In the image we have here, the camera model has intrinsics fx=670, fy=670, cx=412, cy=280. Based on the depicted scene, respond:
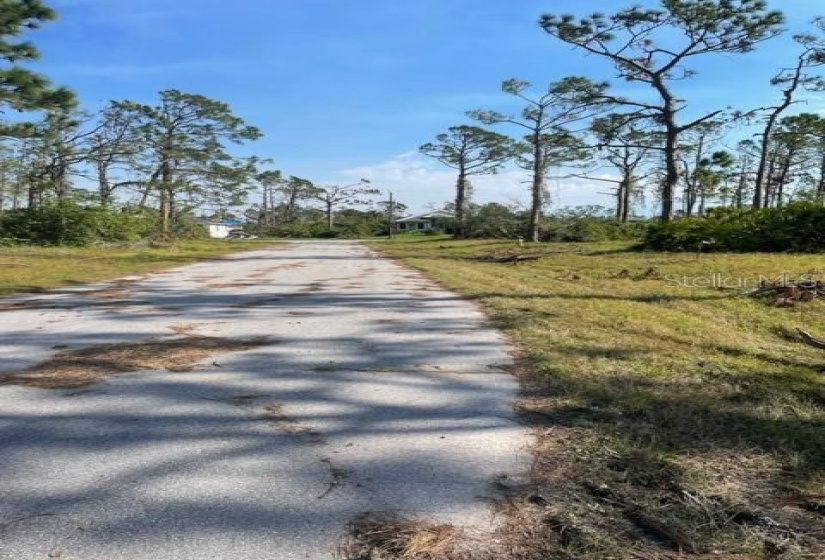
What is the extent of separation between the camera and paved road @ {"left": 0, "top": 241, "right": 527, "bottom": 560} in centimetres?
224

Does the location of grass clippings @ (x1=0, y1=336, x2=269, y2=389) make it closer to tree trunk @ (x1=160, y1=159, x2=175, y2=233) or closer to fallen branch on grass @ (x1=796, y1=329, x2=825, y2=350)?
fallen branch on grass @ (x1=796, y1=329, x2=825, y2=350)

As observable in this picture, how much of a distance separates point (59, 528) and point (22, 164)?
1495 inches

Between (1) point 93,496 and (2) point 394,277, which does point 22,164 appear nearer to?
(2) point 394,277

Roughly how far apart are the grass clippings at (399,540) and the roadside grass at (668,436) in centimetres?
21

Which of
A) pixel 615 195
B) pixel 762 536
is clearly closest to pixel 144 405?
pixel 762 536

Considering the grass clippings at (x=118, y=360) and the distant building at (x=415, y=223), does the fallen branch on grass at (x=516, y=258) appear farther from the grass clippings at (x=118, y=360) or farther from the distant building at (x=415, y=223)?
the distant building at (x=415, y=223)

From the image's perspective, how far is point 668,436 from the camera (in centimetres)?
320

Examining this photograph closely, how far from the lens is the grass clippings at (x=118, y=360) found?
4.32m

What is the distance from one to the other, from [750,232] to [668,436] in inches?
730

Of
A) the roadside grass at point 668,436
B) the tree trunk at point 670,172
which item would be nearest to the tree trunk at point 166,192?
the tree trunk at point 670,172

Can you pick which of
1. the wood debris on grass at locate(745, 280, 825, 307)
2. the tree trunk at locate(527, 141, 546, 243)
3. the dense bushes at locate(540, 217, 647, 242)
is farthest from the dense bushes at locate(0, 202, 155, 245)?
the wood debris on grass at locate(745, 280, 825, 307)

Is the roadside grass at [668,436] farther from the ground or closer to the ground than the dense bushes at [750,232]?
closer to the ground

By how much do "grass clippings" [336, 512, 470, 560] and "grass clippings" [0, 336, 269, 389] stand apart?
270cm

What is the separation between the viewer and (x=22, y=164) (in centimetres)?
3447
